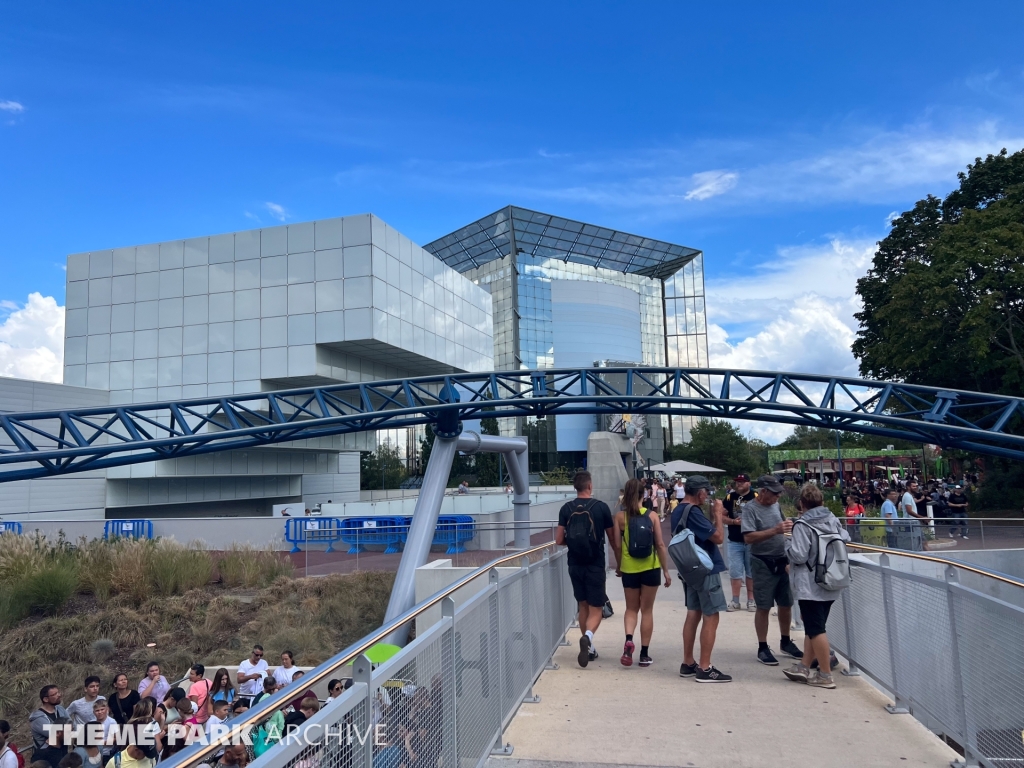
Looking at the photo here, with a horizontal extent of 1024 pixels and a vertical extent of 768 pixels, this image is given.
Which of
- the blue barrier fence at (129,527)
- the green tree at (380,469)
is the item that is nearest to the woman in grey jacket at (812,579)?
the blue barrier fence at (129,527)

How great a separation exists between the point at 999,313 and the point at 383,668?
31860 millimetres

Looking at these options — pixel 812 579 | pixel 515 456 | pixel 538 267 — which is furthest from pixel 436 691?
pixel 538 267

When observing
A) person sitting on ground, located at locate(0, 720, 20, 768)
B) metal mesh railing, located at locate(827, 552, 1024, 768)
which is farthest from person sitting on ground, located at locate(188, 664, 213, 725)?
metal mesh railing, located at locate(827, 552, 1024, 768)

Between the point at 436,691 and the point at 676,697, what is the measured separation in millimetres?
2989

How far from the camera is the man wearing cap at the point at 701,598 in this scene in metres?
6.31

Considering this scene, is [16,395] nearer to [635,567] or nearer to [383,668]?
[635,567]

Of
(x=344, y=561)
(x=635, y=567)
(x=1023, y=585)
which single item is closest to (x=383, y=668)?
(x=1023, y=585)

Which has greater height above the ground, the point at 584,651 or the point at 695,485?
the point at 695,485

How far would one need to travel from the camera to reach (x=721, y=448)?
249 ft

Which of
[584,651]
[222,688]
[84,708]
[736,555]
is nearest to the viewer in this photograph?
[584,651]

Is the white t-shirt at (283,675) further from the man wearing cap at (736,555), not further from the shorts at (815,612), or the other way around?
the shorts at (815,612)

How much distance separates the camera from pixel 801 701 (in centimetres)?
584

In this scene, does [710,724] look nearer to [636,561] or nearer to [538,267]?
[636,561]

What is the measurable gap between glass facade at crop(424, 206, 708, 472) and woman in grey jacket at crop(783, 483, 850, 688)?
64213 mm
